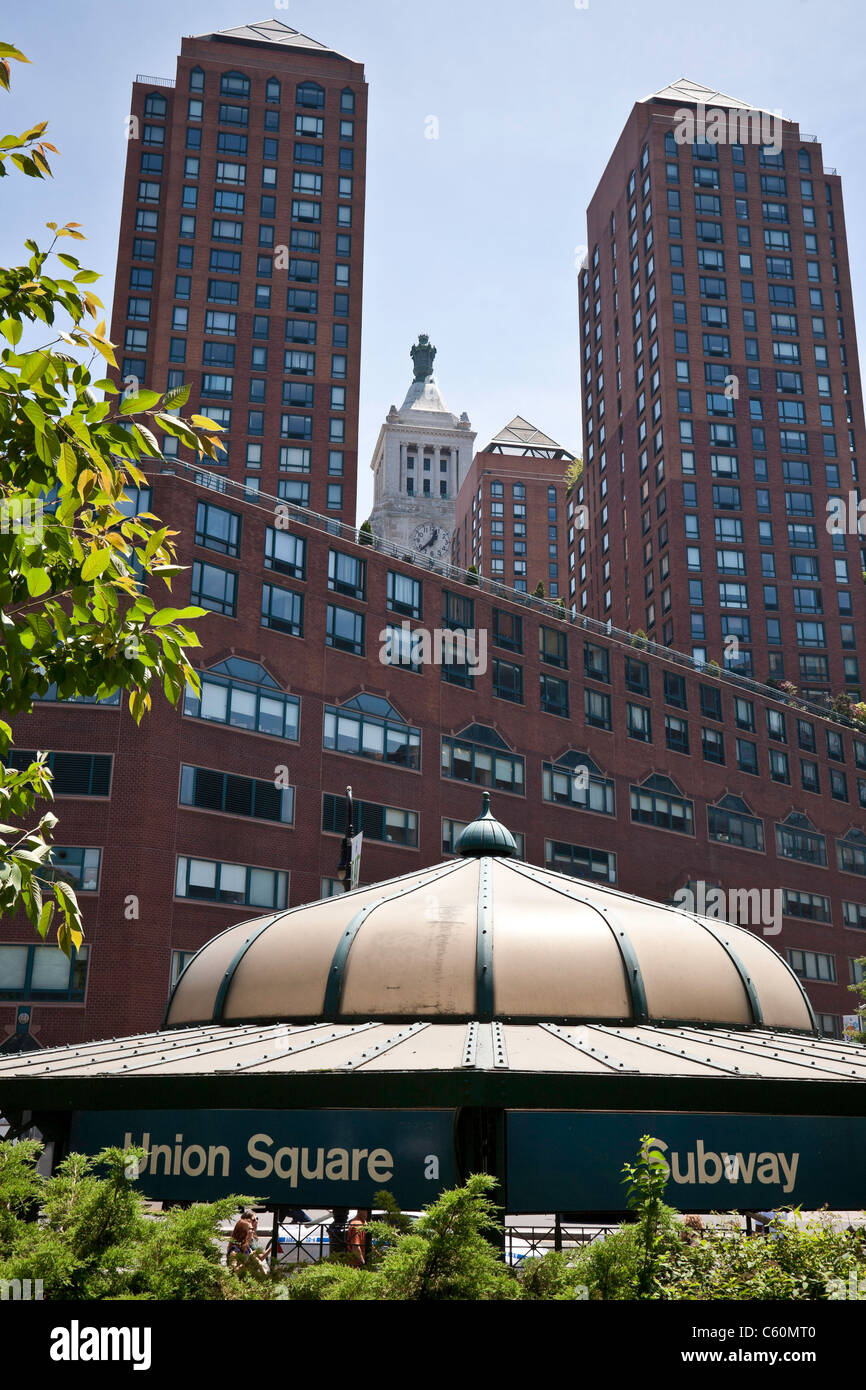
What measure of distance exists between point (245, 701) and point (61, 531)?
4017 centimetres

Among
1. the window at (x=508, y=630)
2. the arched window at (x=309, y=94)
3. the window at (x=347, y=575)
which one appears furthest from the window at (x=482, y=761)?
the arched window at (x=309, y=94)

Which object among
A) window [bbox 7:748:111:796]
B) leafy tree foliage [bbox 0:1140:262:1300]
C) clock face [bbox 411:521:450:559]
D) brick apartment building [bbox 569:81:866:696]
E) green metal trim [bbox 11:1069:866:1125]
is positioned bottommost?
leafy tree foliage [bbox 0:1140:262:1300]

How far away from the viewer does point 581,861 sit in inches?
2340

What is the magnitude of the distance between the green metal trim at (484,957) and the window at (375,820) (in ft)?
110

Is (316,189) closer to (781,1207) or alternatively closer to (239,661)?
(239,661)

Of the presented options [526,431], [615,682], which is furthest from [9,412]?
[526,431]

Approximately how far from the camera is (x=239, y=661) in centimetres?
4756

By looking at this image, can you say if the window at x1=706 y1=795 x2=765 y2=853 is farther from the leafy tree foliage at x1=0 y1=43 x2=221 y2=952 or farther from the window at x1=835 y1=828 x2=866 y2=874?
the leafy tree foliage at x1=0 y1=43 x2=221 y2=952

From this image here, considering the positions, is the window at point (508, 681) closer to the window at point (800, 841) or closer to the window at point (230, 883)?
the window at point (230, 883)

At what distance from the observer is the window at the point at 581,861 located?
58031 millimetres

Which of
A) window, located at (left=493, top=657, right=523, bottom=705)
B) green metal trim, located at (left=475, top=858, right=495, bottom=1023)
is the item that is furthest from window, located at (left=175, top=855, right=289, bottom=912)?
green metal trim, located at (left=475, top=858, right=495, bottom=1023)

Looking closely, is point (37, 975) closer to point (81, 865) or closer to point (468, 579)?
point (81, 865)

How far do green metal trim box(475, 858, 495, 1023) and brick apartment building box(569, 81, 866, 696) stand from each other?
3300 inches

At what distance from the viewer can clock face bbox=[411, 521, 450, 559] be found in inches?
6944
